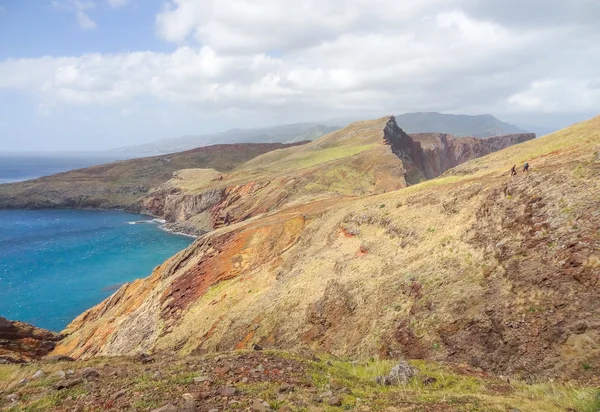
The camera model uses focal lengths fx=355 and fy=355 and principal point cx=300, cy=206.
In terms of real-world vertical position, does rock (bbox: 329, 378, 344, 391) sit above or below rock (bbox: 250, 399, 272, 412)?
below

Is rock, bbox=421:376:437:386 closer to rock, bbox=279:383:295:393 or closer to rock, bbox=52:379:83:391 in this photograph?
rock, bbox=279:383:295:393

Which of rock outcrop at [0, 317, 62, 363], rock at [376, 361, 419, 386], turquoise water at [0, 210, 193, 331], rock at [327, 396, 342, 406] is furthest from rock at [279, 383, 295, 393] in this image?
turquoise water at [0, 210, 193, 331]

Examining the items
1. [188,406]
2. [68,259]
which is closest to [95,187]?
[68,259]

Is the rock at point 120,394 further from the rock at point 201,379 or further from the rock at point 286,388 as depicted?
the rock at point 286,388

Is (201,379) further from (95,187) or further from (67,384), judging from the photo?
(95,187)

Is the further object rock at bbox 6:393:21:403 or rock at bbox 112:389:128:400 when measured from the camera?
rock at bbox 6:393:21:403

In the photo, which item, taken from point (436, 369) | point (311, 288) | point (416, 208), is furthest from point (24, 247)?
point (436, 369)

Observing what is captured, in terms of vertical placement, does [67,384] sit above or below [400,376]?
above

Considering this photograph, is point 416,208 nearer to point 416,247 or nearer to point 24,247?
point 416,247
